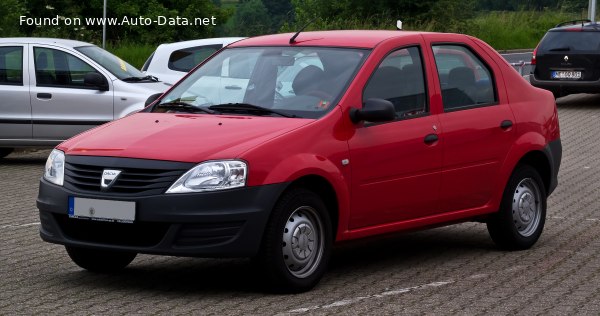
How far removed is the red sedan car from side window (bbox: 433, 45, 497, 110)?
0.01 metres

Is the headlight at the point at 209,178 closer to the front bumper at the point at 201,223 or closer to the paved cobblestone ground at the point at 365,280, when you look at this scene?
the front bumper at the point at 201,223

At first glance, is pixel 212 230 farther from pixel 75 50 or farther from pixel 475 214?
pixel 75 50

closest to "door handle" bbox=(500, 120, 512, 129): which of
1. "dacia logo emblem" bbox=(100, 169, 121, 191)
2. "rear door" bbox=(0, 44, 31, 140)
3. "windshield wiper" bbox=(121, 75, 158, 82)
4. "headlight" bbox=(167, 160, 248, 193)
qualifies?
"headlight" bbox=(167, 160, 248, 193)

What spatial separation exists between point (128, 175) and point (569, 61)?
19.3m

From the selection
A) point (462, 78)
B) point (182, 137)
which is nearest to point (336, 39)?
point (462, 78)

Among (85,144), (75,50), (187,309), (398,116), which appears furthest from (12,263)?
(75,50)

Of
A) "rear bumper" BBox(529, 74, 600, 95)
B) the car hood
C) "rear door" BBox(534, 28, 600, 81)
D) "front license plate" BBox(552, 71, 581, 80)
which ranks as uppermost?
the car hood

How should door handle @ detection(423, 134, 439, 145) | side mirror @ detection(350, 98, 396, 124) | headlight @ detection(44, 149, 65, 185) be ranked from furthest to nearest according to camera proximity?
door handle @ detection(423, 134, 439, 145) < side mirror @ detection(350, 98, 396, 124) < headlight @ detection(44, 149, 65, 185)

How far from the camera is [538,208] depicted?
10.1 m

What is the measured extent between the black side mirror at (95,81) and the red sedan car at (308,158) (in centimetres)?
696

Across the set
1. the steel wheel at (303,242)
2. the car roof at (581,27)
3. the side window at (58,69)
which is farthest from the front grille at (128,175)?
the car roof at (581,27)

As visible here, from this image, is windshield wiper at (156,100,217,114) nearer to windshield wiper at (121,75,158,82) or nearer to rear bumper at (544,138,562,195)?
rear bumper at (544,138,562,195)

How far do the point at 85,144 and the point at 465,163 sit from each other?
262 cm

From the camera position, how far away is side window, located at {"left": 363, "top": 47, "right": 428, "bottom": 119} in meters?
8.80
